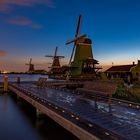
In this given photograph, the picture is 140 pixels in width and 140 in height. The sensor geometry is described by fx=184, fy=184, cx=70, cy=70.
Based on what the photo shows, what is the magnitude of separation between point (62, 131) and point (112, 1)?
19.6 metres

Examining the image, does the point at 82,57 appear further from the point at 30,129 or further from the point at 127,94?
the point at 30,129

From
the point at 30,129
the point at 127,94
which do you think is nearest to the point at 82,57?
the point at 127,94

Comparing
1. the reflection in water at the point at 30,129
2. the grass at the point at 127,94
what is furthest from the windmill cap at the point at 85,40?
the reflection in water at the point at 30,129

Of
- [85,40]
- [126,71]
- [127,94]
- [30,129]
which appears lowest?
[30,129]

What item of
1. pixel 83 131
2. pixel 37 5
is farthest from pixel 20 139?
pixel 37 5

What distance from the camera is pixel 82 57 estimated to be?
47.8 m

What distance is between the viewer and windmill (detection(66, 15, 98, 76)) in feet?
152

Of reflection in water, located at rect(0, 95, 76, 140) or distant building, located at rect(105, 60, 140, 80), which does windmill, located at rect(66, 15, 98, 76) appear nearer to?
distant building, located at rect(105, 60, 140, 80)

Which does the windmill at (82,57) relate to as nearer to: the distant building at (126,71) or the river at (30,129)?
the distant building at (126,71)

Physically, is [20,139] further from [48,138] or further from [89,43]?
[89,43]

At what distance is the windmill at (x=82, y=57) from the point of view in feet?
152

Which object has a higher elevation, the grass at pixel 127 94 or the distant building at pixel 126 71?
the distant building at pixel 126 71

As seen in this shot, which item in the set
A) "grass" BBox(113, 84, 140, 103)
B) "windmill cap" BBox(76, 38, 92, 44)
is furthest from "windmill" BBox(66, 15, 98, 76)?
"grass" BBox(113, 84, 140, 103)

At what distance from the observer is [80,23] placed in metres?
51.2
